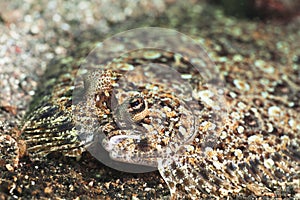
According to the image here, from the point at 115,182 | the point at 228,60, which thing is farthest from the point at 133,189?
the point at 228,60

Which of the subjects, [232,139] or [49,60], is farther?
[49,60]

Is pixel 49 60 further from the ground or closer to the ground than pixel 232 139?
further from the ground

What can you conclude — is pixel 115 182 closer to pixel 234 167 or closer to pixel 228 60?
pixel 234 167
